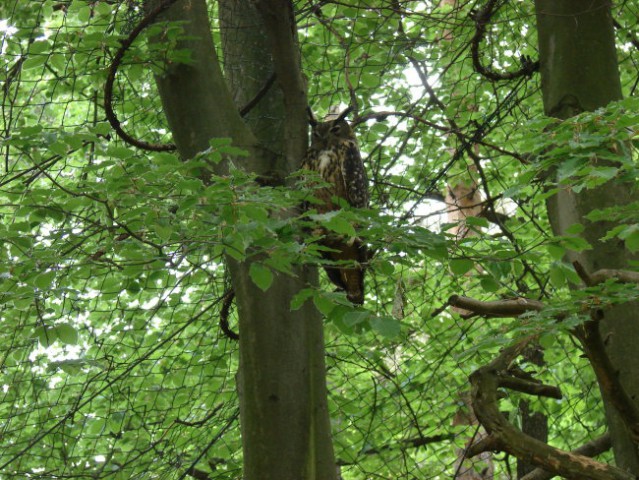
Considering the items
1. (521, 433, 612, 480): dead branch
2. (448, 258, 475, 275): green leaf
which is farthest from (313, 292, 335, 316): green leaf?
(521, 433, 612, 480): dead branch

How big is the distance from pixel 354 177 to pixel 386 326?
1623 mm

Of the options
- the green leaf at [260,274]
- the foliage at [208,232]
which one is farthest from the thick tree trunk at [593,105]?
the green leaf at [260,274]

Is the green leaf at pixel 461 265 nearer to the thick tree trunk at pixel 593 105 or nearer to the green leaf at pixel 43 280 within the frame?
the thick tree trunk at pixel 593 105

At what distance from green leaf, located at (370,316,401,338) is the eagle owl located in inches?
49.5

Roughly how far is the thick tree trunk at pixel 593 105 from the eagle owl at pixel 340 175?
2.75 feet

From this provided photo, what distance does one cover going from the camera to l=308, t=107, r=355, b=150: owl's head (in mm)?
3537

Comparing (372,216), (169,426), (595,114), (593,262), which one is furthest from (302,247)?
(169,426)

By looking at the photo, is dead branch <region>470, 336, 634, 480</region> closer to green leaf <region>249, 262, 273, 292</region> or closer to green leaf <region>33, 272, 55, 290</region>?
green leaf <region>249, 262, 273, 292</region>

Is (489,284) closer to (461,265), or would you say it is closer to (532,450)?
(461,265)

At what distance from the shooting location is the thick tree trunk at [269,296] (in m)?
2.41

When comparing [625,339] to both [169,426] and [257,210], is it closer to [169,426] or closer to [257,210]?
[257,210]

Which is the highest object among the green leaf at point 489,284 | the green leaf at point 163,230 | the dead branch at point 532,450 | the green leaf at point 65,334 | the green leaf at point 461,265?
the green leaf at point 163,230

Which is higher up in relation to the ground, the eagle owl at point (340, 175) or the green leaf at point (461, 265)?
the eagle owl at point (340, 175)

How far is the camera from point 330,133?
3.57 meters
